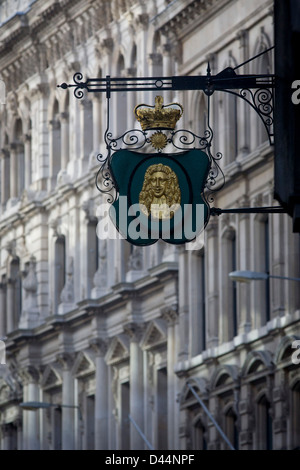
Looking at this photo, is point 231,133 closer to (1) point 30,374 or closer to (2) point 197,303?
(2) point 197,303

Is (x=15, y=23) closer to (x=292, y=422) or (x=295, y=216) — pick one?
(x=292, y=422)

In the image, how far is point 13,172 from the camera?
289 feet

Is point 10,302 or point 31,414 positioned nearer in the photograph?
point 31,414

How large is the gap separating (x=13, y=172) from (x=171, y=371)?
2090cm

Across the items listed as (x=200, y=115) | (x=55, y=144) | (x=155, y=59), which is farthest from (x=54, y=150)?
(x=200, y=115)

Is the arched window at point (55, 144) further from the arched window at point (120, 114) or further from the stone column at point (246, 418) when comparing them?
the stone column at point (246, 418)

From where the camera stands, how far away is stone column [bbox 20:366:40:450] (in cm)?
8294

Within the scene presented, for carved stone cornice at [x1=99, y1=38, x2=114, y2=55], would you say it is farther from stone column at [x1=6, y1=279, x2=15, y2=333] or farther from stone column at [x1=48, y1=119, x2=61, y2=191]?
stone column at [x1=6, y1=279, x2=15, y2=333]

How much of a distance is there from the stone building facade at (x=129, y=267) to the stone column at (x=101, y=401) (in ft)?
0.21

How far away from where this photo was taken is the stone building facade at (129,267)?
60812mm

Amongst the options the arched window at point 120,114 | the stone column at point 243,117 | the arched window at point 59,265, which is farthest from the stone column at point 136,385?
the stone column at point 243,117

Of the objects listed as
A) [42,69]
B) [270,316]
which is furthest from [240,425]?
[42,69]

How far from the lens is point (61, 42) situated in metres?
82.4

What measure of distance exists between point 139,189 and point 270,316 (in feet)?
112
